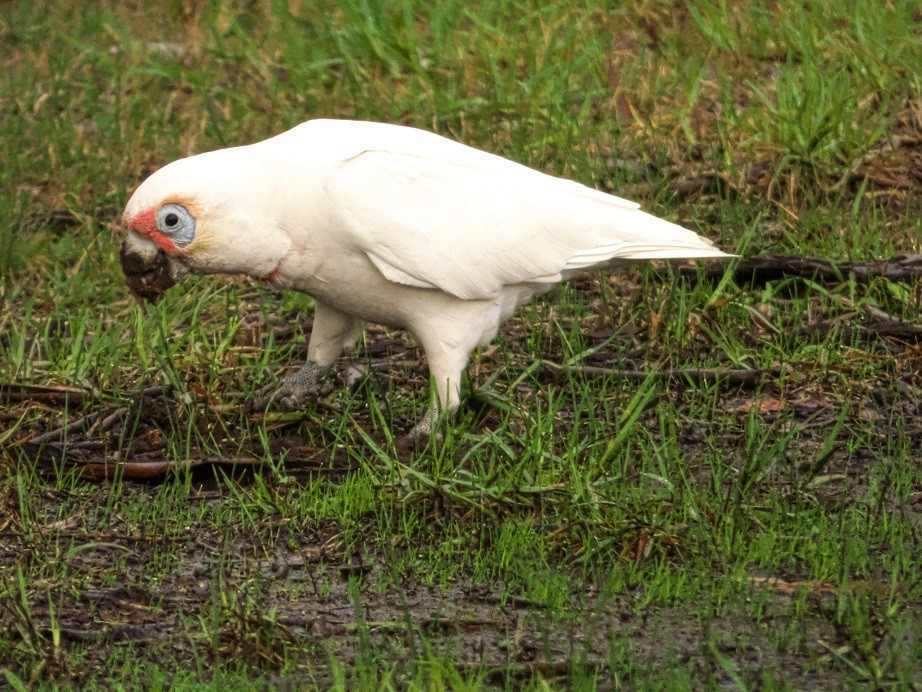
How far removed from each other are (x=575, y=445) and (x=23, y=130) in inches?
129

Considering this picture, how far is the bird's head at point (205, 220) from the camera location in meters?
3.32

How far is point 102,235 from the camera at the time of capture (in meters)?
4.91

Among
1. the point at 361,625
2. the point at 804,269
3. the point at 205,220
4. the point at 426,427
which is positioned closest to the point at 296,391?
the point at 426,427

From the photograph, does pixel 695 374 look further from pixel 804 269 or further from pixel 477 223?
pixel 477 223

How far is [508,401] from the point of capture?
3818 mm

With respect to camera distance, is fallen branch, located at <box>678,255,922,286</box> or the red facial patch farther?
fallen branch, located at <box>678,255,922,286</box>

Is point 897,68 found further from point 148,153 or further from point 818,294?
point 148,153

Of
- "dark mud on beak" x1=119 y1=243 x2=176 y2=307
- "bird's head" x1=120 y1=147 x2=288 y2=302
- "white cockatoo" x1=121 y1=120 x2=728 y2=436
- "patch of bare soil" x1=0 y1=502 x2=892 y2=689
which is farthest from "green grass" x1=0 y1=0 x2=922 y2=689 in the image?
"bird's head" x1=120 y1=147 x2=288 y2=302

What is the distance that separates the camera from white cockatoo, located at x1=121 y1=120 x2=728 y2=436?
3354 millimetres

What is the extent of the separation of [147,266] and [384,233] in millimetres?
608

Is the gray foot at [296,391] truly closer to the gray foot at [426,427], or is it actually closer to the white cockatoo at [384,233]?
the white cockatoo at [384,233]

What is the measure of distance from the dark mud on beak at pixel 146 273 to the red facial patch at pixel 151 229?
0.15 ft

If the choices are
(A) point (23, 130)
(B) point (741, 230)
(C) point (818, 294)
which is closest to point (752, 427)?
(C) point (818, 294)

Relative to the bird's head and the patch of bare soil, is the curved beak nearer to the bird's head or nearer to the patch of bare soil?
the bird's head
